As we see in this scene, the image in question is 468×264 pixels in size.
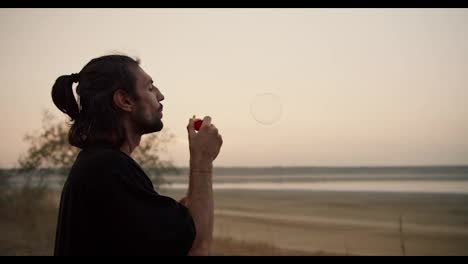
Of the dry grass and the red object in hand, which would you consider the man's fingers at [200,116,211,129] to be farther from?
the dry grass

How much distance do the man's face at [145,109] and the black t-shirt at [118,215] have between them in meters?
0.22

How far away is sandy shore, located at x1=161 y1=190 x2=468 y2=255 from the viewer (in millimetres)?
13062

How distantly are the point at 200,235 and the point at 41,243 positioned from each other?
11084 millimetres

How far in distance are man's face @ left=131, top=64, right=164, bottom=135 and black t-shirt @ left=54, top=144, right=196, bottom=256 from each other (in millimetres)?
219

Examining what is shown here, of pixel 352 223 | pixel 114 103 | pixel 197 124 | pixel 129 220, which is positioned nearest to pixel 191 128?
pixel 197 124

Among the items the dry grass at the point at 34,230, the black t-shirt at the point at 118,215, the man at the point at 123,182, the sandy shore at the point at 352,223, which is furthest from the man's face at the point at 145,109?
the sandy shore at the point at 352,223

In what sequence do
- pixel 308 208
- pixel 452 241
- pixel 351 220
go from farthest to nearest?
1. pixel 308 208
2. pixel 351 220
3. pixel 452 241

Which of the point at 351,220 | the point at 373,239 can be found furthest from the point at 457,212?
the point at 373,239

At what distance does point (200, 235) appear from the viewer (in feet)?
5.77

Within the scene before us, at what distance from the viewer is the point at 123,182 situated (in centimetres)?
169

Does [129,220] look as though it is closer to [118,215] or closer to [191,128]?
[118,215]

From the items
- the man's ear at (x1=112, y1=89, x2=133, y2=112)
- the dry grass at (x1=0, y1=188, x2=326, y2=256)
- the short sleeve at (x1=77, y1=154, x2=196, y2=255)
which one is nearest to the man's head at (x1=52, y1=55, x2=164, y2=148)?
the man's ear at (x1=112, y1=89, x2=133, y2=112)

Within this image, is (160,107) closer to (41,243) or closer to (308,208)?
(41,243)

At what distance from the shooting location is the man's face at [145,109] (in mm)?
1933
